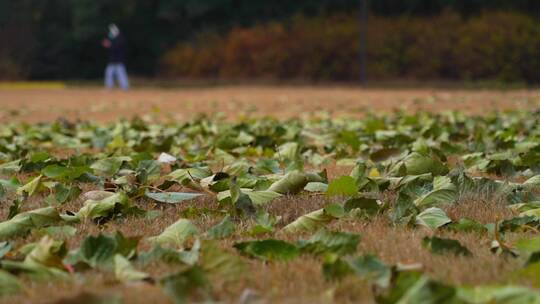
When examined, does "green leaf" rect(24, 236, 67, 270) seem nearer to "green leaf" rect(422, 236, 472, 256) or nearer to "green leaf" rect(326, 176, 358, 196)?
"green leaf" rect(422, 236, 472, 256)

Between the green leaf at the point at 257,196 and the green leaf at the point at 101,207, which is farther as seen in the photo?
the green leaf at the point at 257,196

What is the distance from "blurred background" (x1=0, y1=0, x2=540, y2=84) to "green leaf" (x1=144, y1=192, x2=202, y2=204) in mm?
20944

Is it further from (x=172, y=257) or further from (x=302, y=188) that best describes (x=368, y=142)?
(x=172, y=257)

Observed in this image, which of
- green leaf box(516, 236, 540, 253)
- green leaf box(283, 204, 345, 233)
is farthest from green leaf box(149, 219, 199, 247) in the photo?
green leaf box(516, 236, 540, 253)

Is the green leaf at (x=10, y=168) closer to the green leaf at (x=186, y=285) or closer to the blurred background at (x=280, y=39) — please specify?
the green leaf at (x=186, y=285)

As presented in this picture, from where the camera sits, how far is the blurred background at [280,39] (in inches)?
1005

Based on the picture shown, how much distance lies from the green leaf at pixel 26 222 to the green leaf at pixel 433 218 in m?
1.19

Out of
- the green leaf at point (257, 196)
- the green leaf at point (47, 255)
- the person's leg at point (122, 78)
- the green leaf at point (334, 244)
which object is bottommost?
the person's leg at point (122, 78)

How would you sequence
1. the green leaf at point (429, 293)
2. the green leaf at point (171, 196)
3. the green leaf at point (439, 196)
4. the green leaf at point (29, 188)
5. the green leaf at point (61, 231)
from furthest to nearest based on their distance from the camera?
the green leaf at point (29, 188) < the green leaf at point (171, 196) < the green leaf at point (439, 196) < the green leaf at point (61, 231) < the green leaf at point (429, 293)

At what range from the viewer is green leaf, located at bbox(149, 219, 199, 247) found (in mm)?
2379

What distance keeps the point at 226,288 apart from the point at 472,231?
0.97 m

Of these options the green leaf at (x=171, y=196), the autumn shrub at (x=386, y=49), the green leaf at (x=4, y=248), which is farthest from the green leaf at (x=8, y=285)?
the autumn shrub at (x=386, y=49)

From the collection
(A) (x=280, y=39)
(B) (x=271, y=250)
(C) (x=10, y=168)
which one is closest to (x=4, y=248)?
(B) (x=271, y=250)

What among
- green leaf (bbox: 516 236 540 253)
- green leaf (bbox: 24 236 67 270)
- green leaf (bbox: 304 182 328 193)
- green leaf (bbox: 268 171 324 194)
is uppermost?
green leaf (bbox: 24 236 67 270)
